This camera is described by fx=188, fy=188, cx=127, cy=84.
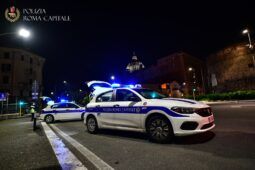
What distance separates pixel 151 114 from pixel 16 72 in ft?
169

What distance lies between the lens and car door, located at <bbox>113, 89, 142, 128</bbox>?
6059mm

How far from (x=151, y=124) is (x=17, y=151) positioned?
401 centimetres

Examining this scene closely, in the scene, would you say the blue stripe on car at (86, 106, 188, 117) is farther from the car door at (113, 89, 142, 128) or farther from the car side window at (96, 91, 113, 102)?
the car side window at (96, 91, 113, 102)

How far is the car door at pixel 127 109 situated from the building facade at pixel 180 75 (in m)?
55.6

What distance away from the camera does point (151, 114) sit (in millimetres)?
5742

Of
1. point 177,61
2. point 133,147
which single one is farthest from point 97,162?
point 177,61

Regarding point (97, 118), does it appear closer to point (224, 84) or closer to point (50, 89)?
point (224, 84)

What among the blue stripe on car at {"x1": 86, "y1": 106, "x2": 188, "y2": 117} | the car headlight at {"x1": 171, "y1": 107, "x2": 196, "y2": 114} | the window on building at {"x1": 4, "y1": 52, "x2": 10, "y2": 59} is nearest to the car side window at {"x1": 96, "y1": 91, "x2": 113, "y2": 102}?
the blue stripe on car at {"x1": 86, "y1": 106, "x2": 188, "y2": 117}

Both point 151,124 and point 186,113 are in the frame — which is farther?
point 151,124

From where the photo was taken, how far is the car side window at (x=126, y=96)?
6.23 meters

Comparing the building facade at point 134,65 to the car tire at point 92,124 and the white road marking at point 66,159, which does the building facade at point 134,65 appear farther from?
the white road marking at point 66,159

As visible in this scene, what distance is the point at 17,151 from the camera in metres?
5.47

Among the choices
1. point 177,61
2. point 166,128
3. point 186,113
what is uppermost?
point 177,61

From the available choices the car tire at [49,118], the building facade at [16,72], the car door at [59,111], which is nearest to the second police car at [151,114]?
the car door at [59,111]
